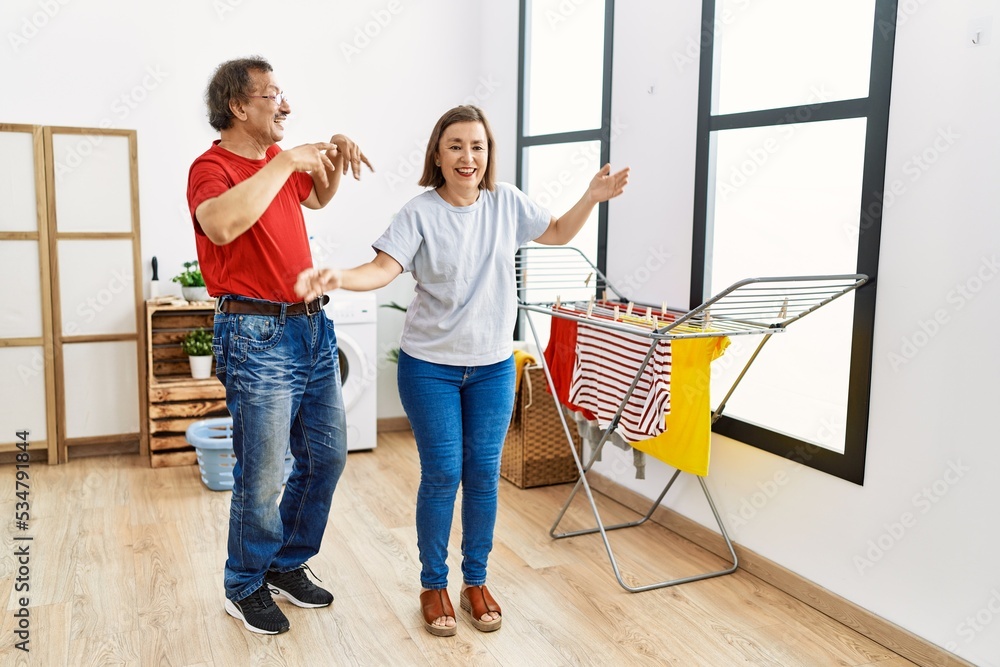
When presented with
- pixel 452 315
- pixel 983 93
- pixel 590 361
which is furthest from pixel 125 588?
pixel 983 93

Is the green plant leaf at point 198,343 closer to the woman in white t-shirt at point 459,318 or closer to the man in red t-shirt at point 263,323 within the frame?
the man in red t-shirt at point 263,323

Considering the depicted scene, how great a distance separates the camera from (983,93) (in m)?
2.17

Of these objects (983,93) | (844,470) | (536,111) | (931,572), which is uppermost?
(536,111)

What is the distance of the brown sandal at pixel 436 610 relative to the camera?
249cm

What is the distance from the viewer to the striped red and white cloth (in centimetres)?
270

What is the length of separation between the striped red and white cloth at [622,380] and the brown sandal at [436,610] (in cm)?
77

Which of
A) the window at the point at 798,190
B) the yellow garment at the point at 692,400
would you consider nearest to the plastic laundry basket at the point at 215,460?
the yellow garment at the point at 692,400

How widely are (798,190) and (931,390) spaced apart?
827mm

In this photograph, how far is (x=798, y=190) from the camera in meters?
2.86

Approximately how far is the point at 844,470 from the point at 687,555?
0.75 meters

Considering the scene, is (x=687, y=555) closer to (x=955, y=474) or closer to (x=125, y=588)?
(x=955, y=474)

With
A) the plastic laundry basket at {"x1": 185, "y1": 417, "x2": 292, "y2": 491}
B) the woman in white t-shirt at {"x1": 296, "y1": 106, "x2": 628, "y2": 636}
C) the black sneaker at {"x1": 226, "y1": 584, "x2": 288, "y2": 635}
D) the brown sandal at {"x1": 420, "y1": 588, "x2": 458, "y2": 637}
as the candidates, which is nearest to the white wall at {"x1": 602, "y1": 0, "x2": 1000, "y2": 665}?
the woman in white t-shirt at {"x1": 296, "y1": 106, "x2": 628, "y2": 636}

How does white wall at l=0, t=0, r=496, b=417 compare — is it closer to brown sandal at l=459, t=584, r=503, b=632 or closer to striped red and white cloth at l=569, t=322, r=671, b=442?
striped red and white cloth at l=569, t=322, r=671, b=442

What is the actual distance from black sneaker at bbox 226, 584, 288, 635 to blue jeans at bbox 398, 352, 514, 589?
1.40 feet
